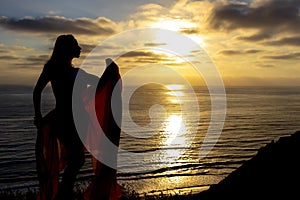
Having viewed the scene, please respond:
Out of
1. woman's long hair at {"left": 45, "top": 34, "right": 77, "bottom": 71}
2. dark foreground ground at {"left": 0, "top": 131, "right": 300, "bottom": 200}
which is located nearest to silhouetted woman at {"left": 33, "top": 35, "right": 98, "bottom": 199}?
woman's long hair at {"left": 45, "top": 34, "right": 77, "bottom": 71}

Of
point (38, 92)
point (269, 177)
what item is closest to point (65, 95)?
point (38, 92)

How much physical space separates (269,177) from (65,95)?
4456mm

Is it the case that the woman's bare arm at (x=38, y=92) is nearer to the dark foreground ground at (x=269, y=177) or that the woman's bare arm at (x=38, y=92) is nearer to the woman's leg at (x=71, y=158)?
the woman's leg at (x=71, y=158)

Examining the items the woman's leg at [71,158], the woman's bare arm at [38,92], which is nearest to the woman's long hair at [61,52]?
the woman's bare arm at [38,92]

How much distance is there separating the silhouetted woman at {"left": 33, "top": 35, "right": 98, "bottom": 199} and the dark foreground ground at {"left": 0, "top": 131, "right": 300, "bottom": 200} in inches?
135

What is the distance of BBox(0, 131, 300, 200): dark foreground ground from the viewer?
676 cm

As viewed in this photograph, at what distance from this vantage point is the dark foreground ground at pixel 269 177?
6762 mm

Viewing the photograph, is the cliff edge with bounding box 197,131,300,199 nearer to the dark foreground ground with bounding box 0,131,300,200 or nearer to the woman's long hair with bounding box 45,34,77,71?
the dark foreground ground with bounding box 0,131,300,200

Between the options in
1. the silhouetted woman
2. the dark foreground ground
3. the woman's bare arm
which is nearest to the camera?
the woman's bare arm

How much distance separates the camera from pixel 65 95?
238 inches

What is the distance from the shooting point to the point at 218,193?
25.6ft

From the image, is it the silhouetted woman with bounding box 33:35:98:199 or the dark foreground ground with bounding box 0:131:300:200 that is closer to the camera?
the silhouetted woman with bounding box 33:35:98:199

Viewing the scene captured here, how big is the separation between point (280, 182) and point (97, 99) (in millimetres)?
3981

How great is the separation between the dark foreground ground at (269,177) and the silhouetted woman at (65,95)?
3423mm
